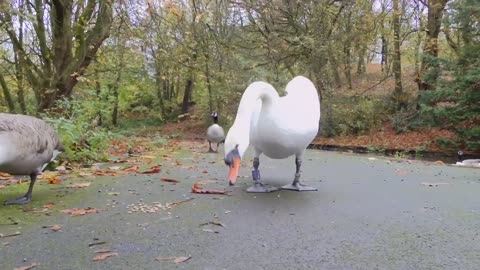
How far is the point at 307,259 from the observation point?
2783 mm

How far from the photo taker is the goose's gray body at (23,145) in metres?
3.68

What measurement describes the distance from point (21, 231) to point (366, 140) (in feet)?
52.8

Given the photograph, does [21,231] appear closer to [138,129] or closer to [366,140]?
[366,140]

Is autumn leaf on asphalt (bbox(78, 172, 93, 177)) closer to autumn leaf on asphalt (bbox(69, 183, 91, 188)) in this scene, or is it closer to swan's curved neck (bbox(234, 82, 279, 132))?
autumn leaf on asphalt (bbox(69, 183, 91, 188))

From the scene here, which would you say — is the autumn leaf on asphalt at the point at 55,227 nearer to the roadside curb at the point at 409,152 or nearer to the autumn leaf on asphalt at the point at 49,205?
the autumn leaf on asphalt at the point at 49,205

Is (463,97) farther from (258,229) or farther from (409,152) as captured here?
(258,229)

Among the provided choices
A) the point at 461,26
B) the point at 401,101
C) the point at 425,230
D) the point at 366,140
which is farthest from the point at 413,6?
the point at 425,230

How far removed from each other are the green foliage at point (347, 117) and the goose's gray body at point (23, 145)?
15.9 metres

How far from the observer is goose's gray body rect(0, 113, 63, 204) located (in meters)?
3.68

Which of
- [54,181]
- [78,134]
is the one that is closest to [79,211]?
[54,181]

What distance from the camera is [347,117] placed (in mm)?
19469

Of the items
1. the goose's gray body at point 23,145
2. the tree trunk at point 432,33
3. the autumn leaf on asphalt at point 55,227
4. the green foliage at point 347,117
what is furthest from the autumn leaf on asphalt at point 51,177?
the green foliage at point 347,117

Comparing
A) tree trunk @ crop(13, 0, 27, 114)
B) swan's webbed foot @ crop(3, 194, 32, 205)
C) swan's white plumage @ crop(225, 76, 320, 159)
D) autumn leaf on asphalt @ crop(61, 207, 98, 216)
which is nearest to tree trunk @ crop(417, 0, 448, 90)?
swan's white plumage @ crop(225, 76, 320, 159)

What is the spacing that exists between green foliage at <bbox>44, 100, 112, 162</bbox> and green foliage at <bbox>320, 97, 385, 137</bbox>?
40.1 ft
